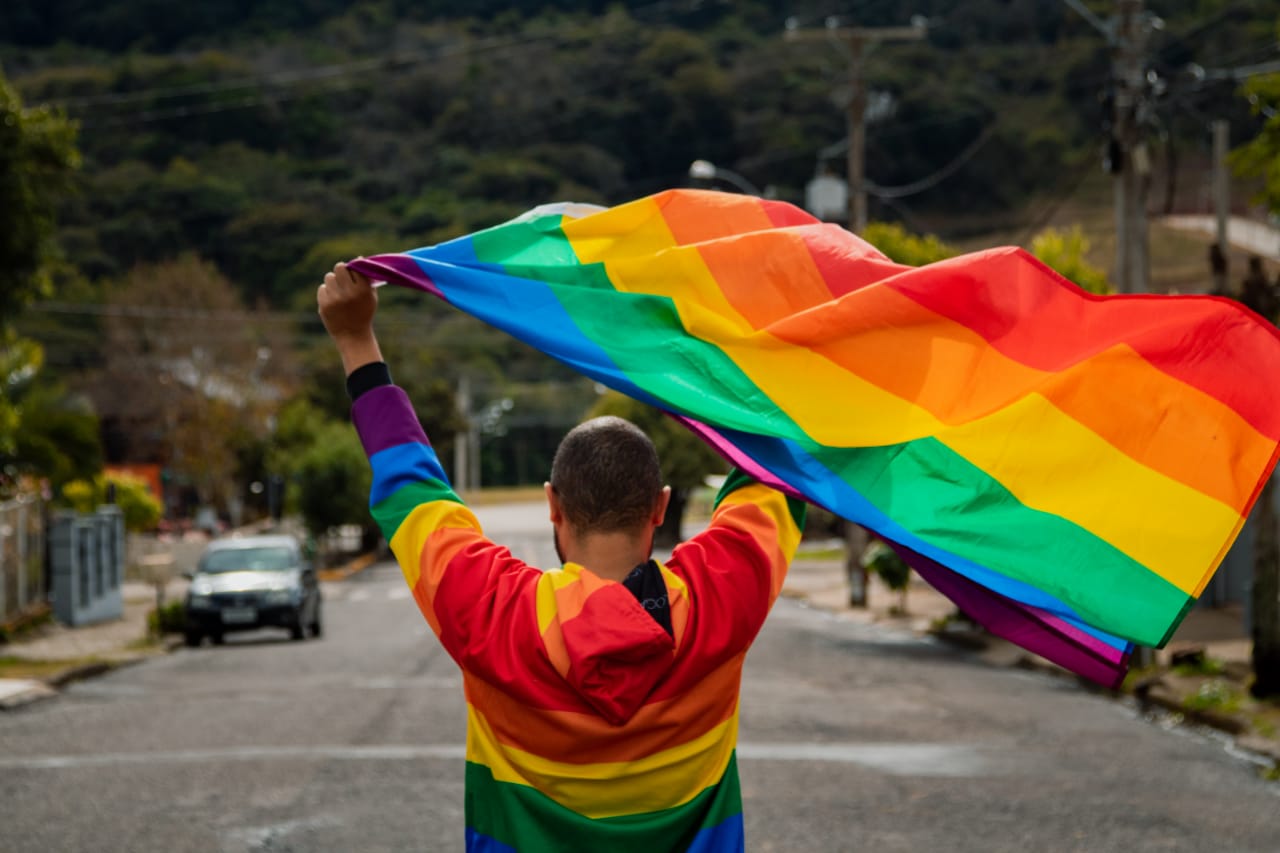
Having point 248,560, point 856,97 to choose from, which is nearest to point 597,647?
point 248,560

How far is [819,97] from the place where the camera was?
105562 millimetres

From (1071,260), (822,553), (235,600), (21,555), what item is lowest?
(822,553)

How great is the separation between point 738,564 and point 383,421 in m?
0.74

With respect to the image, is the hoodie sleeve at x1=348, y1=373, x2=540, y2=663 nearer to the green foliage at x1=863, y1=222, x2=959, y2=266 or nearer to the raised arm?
the raised arm

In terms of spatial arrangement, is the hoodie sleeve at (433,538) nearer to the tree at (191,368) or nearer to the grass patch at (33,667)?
the grass patch at (33,667)

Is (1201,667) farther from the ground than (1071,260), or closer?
closer

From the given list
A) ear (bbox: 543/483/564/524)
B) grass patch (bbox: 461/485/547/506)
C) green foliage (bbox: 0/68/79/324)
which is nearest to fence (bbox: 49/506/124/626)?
green foliage (bbox: 0/68/79/324)

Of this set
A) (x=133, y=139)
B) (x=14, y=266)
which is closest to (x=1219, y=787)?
(x=14, y=266)

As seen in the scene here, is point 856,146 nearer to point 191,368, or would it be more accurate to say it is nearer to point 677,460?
point 677,460

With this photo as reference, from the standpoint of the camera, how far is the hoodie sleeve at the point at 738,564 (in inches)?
133

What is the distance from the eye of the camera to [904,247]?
91.6 feet

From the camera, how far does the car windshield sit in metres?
27.7

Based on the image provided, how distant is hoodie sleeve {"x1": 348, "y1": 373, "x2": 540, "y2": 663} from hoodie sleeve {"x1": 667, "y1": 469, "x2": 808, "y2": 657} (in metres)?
0.30

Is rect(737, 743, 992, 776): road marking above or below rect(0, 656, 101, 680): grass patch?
above
